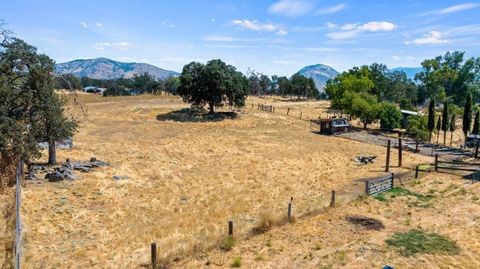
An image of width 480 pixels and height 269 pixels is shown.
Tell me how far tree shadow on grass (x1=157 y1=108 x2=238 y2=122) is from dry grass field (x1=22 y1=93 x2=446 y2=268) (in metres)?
9.56

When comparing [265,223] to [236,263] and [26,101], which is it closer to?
[236,263]

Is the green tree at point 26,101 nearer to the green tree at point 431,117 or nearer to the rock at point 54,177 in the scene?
the rock at point 54,177

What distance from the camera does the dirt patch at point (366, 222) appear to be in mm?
16875

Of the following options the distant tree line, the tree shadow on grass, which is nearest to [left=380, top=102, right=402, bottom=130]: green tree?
the distant tree line

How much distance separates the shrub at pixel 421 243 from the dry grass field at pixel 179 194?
1.40 m

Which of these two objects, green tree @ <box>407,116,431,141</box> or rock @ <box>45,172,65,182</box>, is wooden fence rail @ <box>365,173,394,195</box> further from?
green tree @ <box>407,116,431,141</box>

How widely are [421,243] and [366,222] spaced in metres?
2.96

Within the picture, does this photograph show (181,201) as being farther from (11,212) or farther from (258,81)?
(258,81)

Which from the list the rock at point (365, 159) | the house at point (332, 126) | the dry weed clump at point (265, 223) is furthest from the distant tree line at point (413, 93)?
the dry weed clump at point (265, 223)

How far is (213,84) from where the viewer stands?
51.7 m

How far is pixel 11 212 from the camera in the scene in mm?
16484

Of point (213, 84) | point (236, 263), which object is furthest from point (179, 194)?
point (213, 84)

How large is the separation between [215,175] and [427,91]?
9348 centimetres

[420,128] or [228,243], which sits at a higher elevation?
[420,128]
